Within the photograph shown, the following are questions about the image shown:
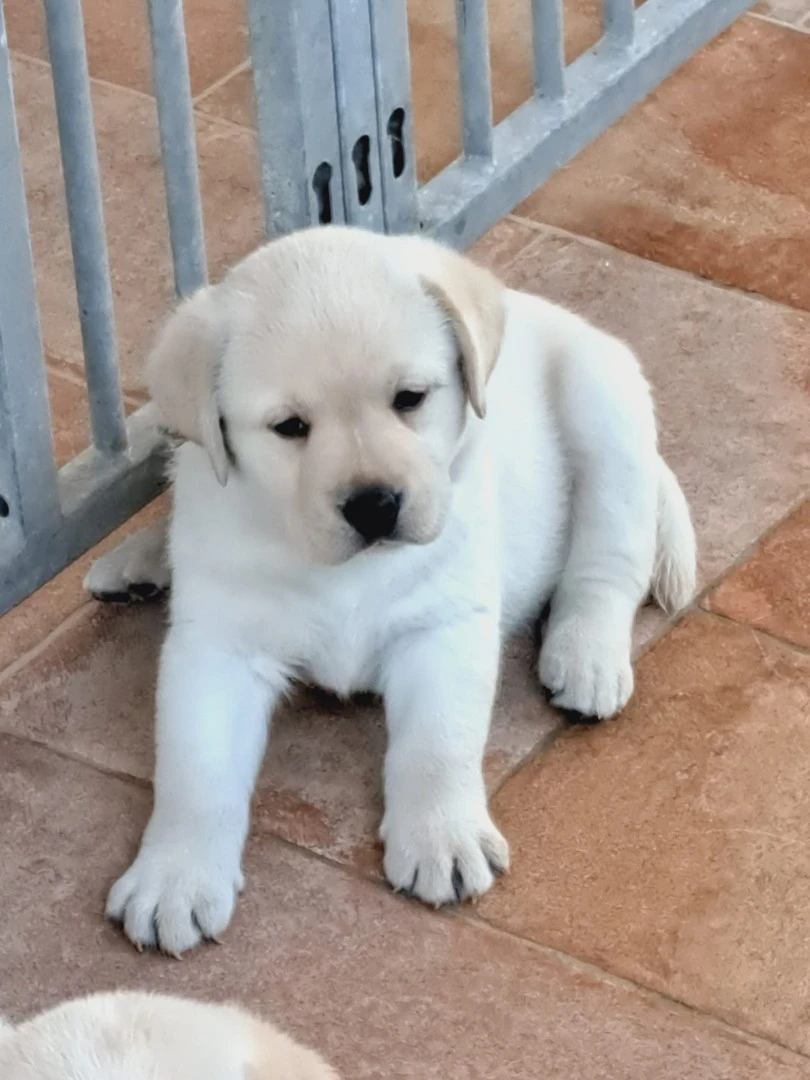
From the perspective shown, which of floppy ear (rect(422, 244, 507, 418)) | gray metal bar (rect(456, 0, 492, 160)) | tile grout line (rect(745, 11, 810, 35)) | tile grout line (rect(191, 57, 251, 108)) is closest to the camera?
floppy ear (rect(422, 244, 507, 418))

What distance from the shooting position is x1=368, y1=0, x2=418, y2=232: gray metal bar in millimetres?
2895

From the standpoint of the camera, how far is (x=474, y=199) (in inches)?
132

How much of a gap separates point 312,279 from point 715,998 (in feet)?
3.17

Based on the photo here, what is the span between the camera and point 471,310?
7.64 feet

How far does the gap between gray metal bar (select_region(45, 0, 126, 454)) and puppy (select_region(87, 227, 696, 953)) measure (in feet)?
0.65

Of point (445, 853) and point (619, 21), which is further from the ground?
point (619, 21)

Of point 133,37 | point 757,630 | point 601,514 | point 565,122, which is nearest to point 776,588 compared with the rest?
point 757,630

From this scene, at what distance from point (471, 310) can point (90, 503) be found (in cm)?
79

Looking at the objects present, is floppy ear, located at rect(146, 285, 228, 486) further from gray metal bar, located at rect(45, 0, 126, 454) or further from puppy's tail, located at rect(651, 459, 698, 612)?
puppy's tail, located at rect(651, 459, 698, 612)

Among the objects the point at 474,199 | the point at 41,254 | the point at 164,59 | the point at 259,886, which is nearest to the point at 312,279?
the point at 164,59

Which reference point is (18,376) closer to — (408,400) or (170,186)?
(170,186)

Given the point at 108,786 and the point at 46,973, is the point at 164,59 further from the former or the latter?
the point at 46,973

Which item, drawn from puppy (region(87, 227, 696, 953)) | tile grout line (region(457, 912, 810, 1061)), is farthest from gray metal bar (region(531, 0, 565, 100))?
tile grout line (region(457, 912, 810, 1061))

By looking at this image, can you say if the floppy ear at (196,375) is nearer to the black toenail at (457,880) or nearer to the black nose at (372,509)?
→ the black nose at (372,509)
